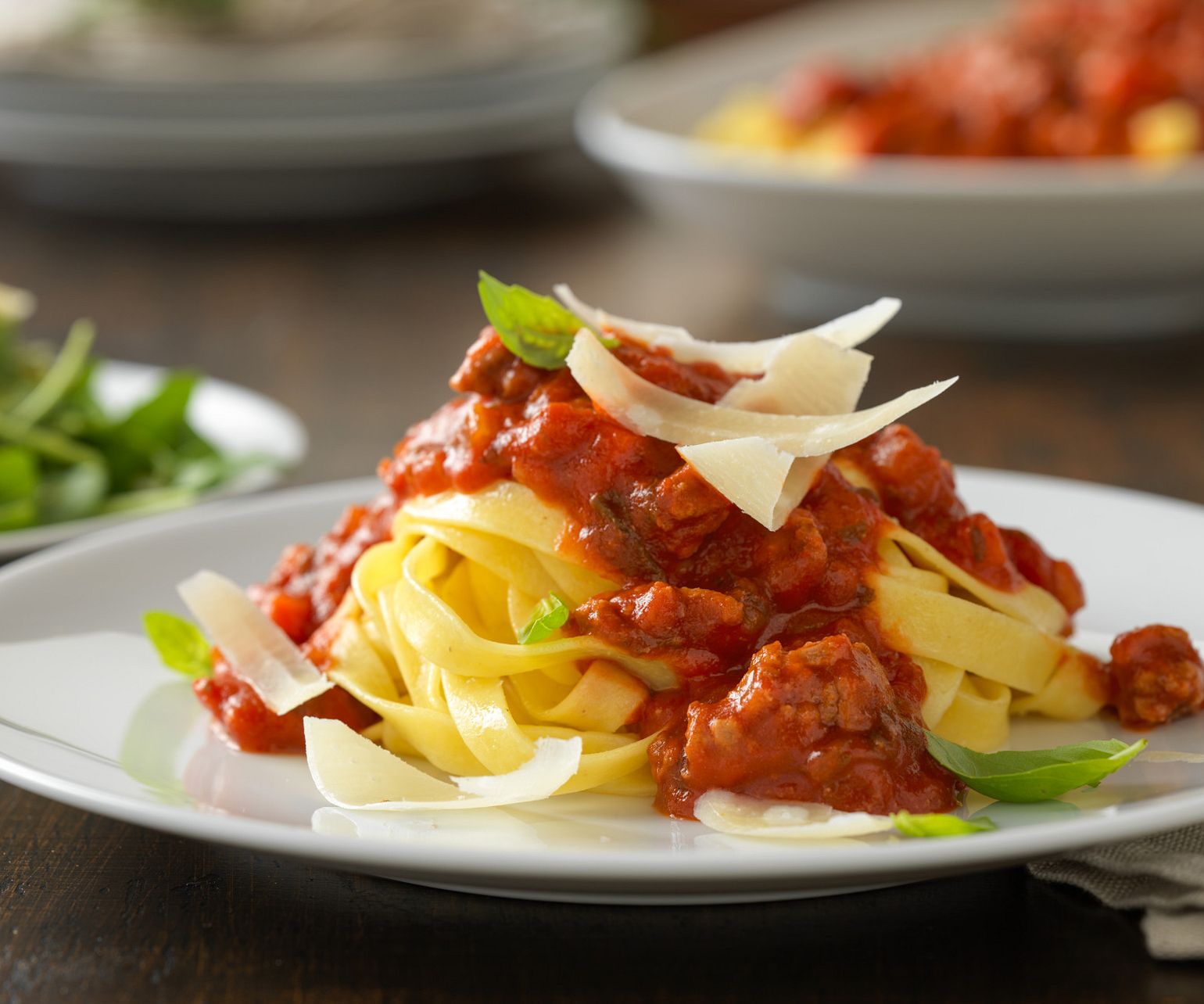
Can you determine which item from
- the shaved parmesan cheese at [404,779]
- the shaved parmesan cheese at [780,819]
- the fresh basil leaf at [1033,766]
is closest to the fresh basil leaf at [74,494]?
the shaved parmesan cheese at [404,779]

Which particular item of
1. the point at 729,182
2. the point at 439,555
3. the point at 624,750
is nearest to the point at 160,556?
the point at 439,555

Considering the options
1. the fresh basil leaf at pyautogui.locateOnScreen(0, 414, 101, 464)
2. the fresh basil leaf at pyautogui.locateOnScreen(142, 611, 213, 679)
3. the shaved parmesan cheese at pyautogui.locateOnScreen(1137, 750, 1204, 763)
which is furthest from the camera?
the fresh basil leaf at pyautogui.locateOnScreen(0, 414, 101, 464)

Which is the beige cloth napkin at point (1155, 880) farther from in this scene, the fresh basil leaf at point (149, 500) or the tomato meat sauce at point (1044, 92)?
the tomato meat sauce at point (1044, 92)

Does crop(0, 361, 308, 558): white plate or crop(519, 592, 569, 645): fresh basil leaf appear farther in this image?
crop(0, 361, 308, 558): white plate

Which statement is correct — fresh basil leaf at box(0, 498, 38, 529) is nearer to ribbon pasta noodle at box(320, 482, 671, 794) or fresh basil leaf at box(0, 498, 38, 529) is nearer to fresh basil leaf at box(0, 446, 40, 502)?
fresh basil leaf at box(0, 446, 40, 502)

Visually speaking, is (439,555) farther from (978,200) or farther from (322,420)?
(978,200)

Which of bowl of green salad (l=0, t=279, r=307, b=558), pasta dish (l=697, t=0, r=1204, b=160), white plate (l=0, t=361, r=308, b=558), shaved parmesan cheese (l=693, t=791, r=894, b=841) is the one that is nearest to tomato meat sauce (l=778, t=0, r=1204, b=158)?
pasta dish (l=697, t=0, r=1204, b=160)

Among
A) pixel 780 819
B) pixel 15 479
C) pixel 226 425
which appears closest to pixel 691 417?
pixel 780 819

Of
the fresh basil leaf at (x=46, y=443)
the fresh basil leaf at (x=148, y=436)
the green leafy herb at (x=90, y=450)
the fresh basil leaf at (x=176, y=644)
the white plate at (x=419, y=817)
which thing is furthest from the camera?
the fresh basil leaf at (x=148, y=436)
